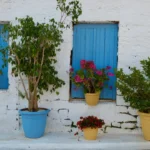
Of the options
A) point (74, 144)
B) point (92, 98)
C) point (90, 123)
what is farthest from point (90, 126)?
point (92, 98)

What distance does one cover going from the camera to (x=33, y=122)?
4.66m

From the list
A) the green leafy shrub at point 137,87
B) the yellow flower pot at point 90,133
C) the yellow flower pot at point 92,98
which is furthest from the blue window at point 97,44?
the yellow flower pot at point 90,133

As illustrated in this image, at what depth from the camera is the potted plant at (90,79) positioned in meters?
4.76

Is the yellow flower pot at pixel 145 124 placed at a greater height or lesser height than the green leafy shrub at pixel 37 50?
lesser

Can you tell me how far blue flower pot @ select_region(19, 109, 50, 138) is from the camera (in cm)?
464

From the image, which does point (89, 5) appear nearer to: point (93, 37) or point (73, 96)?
point (93, 37)

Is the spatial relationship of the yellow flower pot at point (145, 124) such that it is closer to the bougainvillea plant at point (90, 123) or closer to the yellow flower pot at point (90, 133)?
the bougainvillea plant at point (90, 123)

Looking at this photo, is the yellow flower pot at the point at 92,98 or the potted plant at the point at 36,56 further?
the yellow flower pot at the point at 92,98

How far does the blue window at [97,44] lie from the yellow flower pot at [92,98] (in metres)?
0.39

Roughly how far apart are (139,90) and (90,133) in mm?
999

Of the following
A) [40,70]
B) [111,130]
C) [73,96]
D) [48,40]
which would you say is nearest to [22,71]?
[40,70]

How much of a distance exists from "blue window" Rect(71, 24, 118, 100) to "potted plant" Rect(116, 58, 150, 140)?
0.55 meters

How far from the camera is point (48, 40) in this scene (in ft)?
14.7

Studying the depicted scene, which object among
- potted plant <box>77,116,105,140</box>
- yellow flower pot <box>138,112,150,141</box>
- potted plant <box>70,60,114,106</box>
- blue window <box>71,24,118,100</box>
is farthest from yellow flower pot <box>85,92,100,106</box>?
yellow flower pot <box>138,112,150,141</box>
